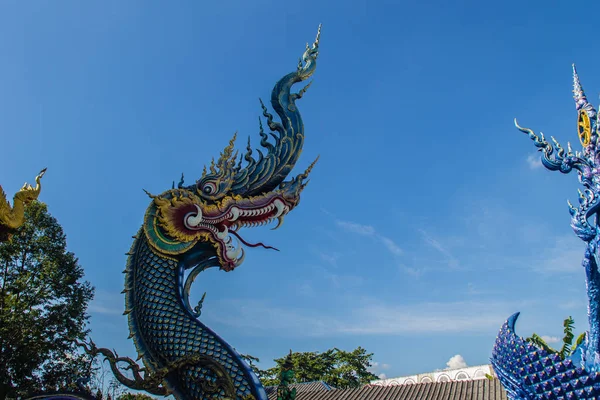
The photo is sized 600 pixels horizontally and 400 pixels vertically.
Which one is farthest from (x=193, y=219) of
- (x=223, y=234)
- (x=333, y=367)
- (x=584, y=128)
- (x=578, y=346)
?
(x=333, y=367)

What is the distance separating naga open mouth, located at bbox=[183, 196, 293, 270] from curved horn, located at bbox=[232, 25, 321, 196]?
30 centimetres

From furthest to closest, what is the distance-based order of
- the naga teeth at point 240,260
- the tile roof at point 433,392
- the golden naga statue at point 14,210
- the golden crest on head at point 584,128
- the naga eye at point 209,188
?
the tile roof at point 433,392 < the golden crest on head at point 584,128 < the naga eye at point 209,188 < the naga teeth at point 240,260 < the golden naga statue at point 14,210

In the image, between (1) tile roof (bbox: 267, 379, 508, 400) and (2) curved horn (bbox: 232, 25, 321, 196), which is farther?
(1) tile roof (bbox: 267, 379, 508, 400)

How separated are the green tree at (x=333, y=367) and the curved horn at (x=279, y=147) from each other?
22.6 m

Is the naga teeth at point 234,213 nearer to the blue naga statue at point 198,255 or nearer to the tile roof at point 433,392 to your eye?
the blue naga statue at point 198,255

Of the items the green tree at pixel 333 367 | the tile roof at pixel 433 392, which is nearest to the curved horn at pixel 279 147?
the tile roof at pixel 433 392

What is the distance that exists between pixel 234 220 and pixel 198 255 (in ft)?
2.28

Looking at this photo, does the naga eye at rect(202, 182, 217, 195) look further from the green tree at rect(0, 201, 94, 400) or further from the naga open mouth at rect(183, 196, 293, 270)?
the green tree at rect(0, 201, 94, 400)

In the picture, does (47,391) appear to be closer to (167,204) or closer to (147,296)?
(147,296)

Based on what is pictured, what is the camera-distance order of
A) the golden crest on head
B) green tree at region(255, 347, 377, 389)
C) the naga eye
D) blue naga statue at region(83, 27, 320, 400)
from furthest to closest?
green tree at region(255, 347, 377, 389)
the golden crest on head
the naga eye
blue naga statue at region(83, 27, 320, 400)

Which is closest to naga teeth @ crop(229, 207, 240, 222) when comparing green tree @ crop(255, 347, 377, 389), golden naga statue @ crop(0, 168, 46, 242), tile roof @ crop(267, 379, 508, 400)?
golden naga statue @ crop(0, 168, 46, 242)

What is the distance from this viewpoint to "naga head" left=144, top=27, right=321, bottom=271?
6.30 m

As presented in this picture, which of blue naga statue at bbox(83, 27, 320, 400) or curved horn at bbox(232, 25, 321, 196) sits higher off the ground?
curved horn at bbox(232, 25, 321, 196)

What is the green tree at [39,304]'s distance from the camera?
38.6 feet
